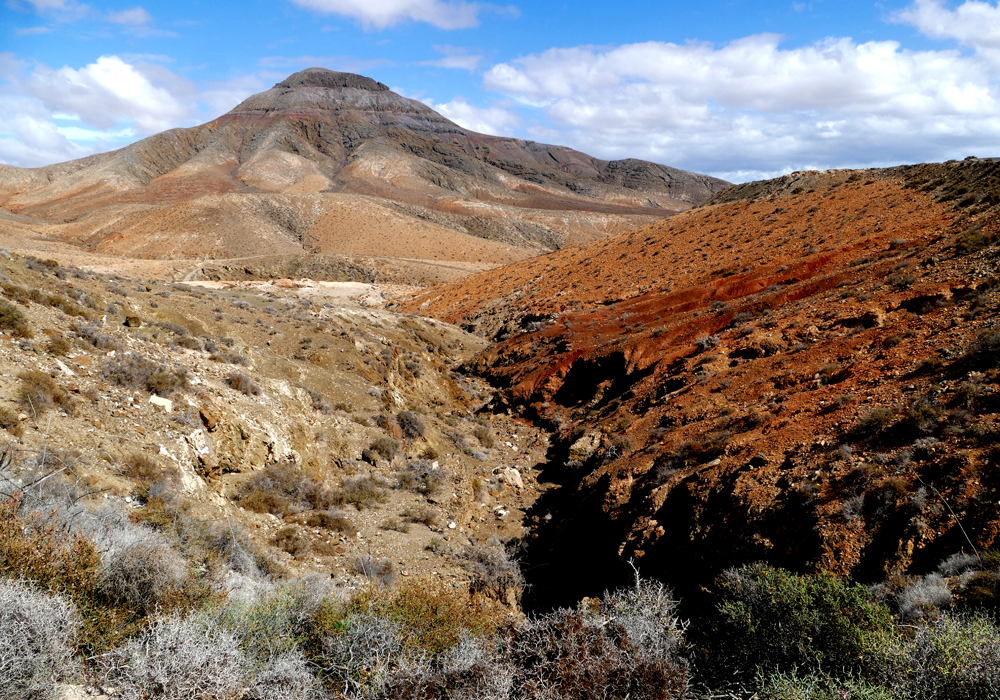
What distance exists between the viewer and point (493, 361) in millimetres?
22328

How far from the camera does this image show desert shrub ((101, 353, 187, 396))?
9076 mm

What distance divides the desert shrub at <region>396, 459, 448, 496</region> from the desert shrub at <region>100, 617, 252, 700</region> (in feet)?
24.8

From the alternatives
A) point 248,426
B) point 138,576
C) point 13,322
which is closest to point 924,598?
point 138,576

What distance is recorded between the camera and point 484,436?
50.2 feet

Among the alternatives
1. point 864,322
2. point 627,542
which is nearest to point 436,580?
point 627,542

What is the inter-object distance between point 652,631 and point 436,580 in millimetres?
4815

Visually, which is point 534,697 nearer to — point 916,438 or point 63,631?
point 63,631

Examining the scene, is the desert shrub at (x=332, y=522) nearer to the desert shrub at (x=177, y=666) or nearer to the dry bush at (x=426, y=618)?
the dry bush at (x=426, y=618)

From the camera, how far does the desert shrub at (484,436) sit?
15.0 m

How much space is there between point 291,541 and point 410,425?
564cm

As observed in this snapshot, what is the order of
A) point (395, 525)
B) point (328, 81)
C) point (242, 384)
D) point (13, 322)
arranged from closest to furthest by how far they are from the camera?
point (13, 322)
point (395, 525)
point (242, 384)
point (328, 81)

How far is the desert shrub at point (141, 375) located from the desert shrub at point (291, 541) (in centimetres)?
370

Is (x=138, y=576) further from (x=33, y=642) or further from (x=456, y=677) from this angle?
(x=456, y=677)

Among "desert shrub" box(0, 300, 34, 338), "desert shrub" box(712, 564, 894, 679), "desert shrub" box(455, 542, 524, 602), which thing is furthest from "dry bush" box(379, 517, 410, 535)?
"desert shrub" box(0, 300, 34, 338)
